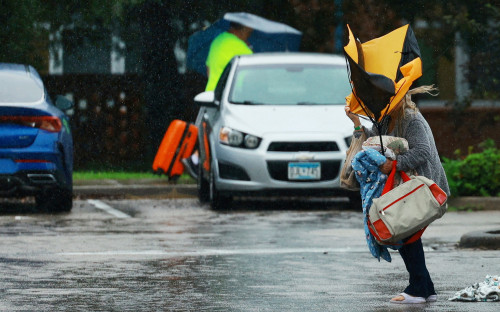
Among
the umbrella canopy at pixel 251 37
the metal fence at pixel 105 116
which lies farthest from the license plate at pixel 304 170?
the metal fence at pixel 105 116

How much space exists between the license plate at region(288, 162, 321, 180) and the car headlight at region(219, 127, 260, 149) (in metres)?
0.46

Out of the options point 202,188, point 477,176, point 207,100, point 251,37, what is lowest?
point 202,188

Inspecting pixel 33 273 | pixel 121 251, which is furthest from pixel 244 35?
pixel 33 273

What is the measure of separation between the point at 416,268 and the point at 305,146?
6.52m

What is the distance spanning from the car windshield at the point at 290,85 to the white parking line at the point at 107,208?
1803 mm

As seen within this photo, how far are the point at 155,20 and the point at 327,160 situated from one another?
836 cm

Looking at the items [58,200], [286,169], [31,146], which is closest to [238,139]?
[286,169]

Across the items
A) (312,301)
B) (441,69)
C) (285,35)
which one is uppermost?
(312,301)

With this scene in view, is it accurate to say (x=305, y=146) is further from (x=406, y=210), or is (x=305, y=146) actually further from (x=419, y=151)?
(x=406, y=210)

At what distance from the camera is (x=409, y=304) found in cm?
796

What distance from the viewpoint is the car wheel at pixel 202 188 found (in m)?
16.0

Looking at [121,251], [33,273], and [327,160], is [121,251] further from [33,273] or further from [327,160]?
[327,160]

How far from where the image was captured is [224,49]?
1794 centimetres

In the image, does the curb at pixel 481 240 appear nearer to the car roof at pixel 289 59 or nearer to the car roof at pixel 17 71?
the car roof at pixel 289 59
